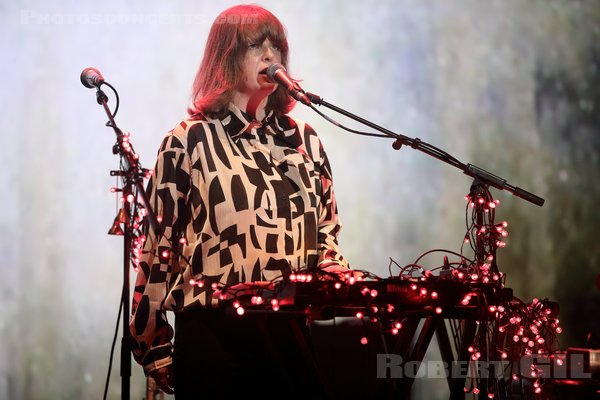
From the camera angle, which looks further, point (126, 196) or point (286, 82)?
point (126, 196)

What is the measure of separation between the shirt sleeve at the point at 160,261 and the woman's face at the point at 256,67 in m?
0.32

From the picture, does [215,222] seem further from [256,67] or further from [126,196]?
[256,67]

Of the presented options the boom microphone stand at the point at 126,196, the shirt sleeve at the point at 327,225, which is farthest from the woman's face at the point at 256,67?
the boom microphone stand at the point at 126,196

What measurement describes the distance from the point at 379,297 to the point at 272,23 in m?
1.05

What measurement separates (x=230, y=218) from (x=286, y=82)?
43 cm

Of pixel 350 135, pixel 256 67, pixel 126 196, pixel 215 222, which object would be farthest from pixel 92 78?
pixel 350 135

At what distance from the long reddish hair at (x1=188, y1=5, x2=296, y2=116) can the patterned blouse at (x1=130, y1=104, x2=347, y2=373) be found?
0.21 feet

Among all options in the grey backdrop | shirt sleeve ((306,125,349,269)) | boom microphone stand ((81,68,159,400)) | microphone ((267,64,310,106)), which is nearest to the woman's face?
microphone ((267,64,310,106))

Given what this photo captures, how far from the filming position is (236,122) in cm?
251

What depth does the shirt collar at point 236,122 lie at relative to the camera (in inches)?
98.1

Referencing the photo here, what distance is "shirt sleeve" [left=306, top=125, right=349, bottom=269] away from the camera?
2.52 m

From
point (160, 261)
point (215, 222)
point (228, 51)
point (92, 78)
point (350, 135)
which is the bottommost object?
point (160, 261)

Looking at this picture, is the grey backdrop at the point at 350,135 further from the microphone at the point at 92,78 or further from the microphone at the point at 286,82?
the microphone at the point at 286,82

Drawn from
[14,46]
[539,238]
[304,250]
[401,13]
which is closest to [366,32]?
[401,13]
